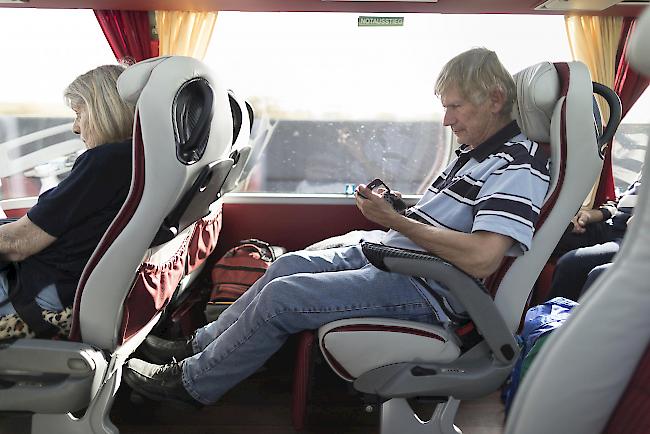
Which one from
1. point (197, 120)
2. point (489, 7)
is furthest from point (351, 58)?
point (197, 120)

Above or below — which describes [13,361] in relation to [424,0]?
below

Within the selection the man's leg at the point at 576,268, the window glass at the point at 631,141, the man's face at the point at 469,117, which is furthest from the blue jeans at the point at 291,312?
the window glass at the point at 631,141

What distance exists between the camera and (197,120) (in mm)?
1695

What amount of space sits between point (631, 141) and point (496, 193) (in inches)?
106

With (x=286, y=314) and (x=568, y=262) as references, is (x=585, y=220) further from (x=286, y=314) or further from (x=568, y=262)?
(x=286, y=314)

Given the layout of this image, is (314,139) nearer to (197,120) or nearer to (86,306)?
(197,120)

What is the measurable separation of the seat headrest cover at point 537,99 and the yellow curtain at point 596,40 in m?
2.00

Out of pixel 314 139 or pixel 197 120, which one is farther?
pixel 314 139

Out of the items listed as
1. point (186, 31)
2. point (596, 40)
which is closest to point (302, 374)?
point (186, 31)

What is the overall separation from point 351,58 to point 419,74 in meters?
0.45

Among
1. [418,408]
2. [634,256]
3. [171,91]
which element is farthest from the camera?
[418,408]

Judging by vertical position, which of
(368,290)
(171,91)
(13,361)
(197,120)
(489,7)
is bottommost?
(13,361)

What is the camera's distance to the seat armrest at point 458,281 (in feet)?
4.96

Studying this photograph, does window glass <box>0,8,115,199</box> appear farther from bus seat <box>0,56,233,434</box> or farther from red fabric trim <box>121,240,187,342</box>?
bus seat <box>0,56,233,434</box>
